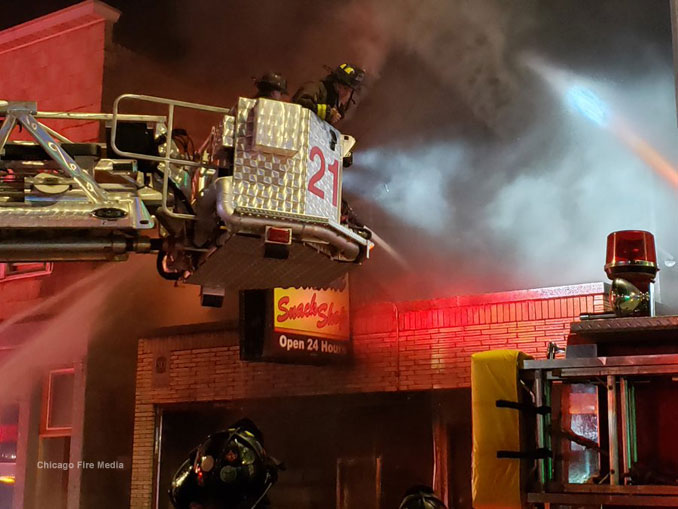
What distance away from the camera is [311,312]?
31.5 ft

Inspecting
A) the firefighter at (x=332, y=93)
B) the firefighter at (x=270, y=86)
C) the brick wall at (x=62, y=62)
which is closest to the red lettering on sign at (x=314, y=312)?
the firefighter at (x=332, y=93)

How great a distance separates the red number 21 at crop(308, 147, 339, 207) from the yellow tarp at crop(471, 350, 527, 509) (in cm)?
130

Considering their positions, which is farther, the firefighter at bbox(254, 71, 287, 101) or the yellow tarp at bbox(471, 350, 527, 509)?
the firefighter at bbox(254, 71, 287, 101)

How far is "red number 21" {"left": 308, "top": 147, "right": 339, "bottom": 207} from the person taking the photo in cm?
502

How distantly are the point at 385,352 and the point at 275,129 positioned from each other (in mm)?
5305

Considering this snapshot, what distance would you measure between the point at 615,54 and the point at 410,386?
580 cm

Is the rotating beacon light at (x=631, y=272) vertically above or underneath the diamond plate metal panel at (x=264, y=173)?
underneath

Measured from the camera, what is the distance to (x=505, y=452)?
440 cm

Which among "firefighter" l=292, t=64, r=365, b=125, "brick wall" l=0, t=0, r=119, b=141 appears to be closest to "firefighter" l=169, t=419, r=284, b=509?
"firefighter" l=292, t=64, r=365, b=125

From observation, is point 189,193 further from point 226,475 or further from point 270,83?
point 226,475

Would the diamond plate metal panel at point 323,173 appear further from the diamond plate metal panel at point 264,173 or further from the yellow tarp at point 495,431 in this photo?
the yellow tarp at point 495,431

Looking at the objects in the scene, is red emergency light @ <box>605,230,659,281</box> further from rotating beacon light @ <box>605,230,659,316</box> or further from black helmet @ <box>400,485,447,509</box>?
black helmet @ <box>400,485,447,509</box>

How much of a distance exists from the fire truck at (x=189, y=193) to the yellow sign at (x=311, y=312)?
12.8ft

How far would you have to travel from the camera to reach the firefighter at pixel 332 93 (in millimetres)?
5164
